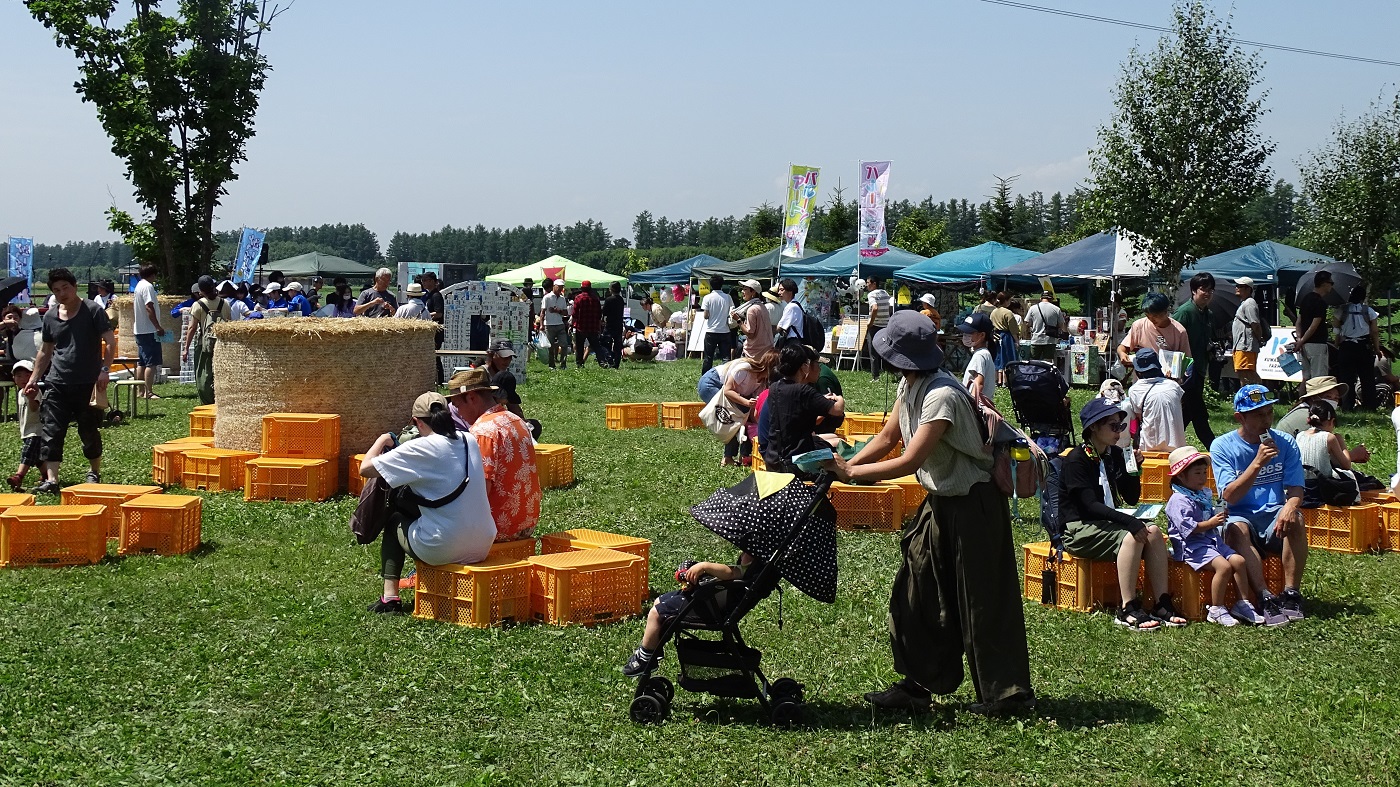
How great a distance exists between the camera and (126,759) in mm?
4820

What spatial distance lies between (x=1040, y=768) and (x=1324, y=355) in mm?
12445

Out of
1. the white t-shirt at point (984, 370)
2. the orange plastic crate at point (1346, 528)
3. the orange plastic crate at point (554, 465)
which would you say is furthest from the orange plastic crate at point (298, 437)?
the orange plastic crate at point (1346, 528)

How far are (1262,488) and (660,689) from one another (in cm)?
427

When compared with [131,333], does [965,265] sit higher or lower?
higher

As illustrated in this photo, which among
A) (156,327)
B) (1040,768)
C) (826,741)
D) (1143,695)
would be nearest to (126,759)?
(826,741)

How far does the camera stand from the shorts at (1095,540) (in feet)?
23.5

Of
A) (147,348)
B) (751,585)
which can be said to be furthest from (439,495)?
(147,348)

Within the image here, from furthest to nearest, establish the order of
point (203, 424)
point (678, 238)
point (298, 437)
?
point (678, 238)
point (203, 424)
point (298, 437)

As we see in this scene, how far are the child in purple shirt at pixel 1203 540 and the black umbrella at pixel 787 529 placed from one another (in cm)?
286

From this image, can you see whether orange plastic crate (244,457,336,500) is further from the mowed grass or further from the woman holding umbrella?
the woman holding umbrella

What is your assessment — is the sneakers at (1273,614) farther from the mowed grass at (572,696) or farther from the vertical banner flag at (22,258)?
the vertical banner flag at (22,258)

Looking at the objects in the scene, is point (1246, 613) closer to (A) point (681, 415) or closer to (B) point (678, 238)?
(A) point (681, 415)

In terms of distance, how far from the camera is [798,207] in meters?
26.9

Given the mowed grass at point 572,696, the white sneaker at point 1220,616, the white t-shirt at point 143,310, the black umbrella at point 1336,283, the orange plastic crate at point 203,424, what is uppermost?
the black umbrella at point 1336,283
